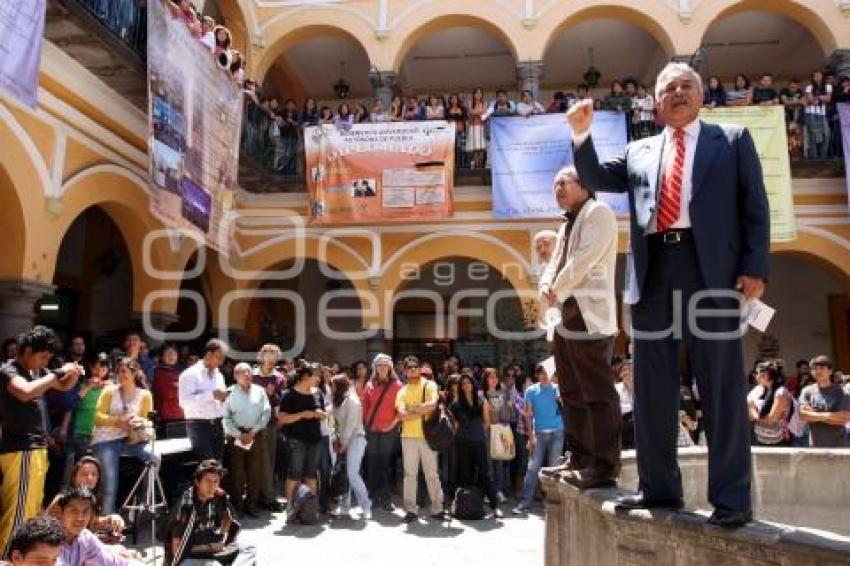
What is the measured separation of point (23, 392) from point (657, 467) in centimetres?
374

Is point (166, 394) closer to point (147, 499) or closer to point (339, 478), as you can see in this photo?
point (147, 499)

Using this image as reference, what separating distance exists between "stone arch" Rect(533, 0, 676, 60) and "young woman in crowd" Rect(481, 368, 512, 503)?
288 inches

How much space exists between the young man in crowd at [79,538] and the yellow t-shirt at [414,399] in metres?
3.85

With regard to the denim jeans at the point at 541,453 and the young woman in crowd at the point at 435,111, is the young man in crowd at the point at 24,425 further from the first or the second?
the young woman in crowd at the point at 435,111

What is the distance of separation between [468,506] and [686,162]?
549cm

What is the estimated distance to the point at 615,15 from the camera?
45.7 ft

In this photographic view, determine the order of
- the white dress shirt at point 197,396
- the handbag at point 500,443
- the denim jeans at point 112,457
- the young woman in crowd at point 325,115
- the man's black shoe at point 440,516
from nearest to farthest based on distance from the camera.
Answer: the denim jeans at point 112,457
the white dress shirt at point 197,396
the man's black shoe at point 440,516
the handbag at point 500,443
the young woman in crowd at point 325,115

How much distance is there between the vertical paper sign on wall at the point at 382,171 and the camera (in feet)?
41.0

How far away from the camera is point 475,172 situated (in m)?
12.8

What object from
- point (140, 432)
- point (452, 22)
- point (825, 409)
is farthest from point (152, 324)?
point (825, 409)

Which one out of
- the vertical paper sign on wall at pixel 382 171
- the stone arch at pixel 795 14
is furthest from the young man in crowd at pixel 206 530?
the stone arch at pixel 795 14

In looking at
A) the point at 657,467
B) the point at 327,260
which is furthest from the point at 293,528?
the point at 327,260

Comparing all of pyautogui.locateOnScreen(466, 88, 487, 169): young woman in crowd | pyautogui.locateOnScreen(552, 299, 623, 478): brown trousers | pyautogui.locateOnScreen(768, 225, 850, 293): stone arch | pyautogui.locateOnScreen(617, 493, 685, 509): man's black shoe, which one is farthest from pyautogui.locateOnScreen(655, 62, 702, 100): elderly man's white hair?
pyautogui.locateOnScreen(768, 225, 850, 293): stone arch

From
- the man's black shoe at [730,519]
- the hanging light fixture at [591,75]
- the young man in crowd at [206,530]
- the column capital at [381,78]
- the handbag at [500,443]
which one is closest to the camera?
the man's black shoe at [730,519]
